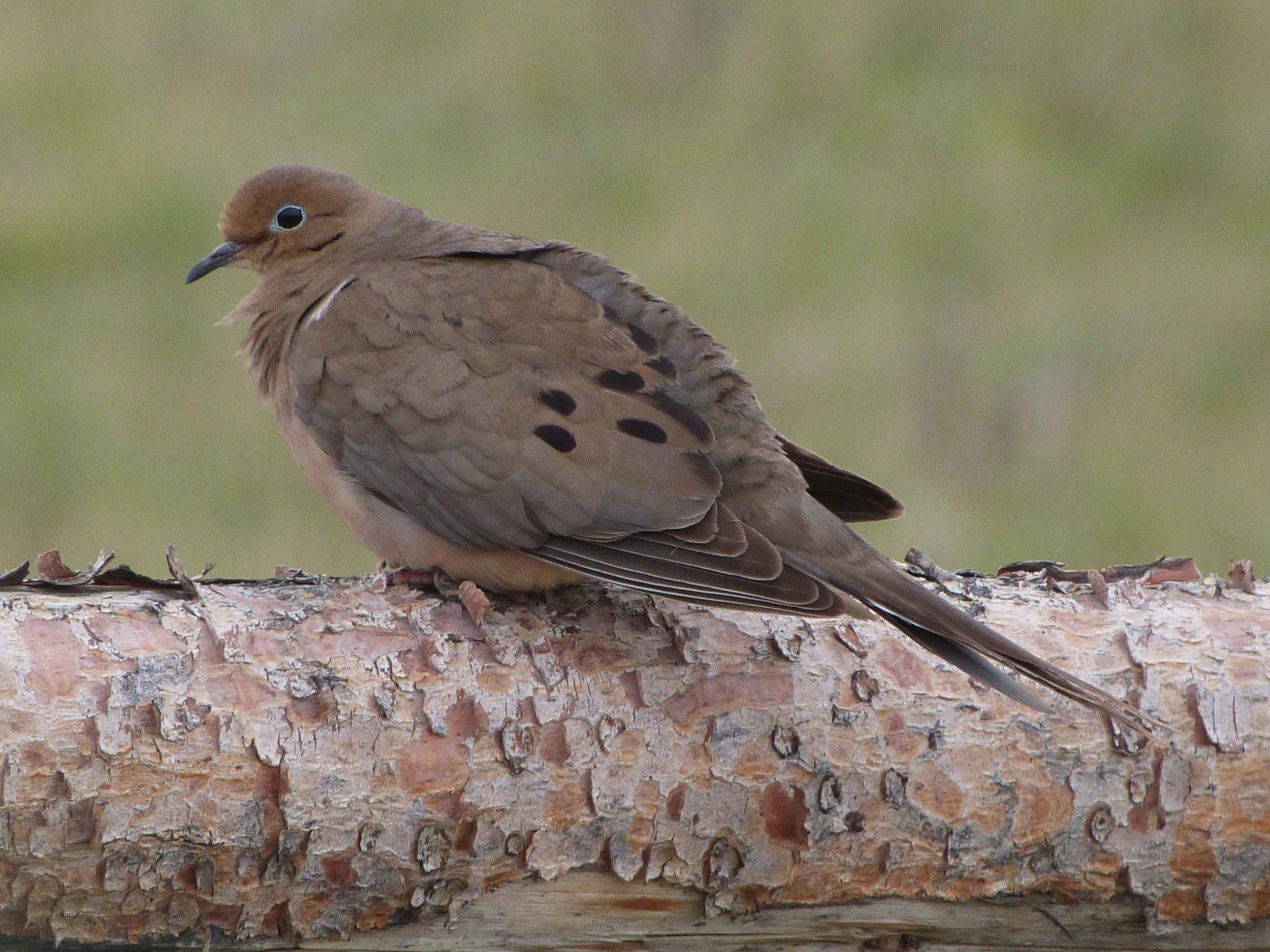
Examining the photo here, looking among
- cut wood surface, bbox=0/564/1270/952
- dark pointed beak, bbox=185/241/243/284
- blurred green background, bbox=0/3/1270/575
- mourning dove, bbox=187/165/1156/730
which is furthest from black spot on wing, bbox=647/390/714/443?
blurred green background, bbox=0/3/1270/575

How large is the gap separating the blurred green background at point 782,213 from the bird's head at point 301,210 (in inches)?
69.6

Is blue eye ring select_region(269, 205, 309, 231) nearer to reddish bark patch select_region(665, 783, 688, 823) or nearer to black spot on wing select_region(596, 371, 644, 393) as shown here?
black spot on wing select_region(596, 371, 644, 393)

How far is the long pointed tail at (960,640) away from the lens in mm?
2830

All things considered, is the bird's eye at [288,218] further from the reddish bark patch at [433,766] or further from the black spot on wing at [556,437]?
the reddish bark patch at [433,766]

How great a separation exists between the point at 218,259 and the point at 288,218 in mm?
228

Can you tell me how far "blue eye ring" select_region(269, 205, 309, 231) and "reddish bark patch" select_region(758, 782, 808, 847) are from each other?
2043 mm

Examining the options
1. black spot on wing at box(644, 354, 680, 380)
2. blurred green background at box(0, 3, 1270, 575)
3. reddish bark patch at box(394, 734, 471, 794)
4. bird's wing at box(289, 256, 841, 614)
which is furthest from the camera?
blurred green background at box(0, 3, 1270, 575)

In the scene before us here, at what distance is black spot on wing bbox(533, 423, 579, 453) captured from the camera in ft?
10.7

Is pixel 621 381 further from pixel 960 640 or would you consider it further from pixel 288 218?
pixel 288 218

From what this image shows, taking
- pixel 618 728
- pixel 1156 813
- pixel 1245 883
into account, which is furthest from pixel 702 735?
pixel 1245 883

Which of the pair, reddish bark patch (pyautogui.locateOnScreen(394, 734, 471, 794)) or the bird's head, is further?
the bird's head

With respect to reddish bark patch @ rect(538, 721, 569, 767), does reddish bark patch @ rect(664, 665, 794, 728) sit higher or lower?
higher

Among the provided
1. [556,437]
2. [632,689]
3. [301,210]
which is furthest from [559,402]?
[301,210]

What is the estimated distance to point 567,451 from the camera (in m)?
3.25
